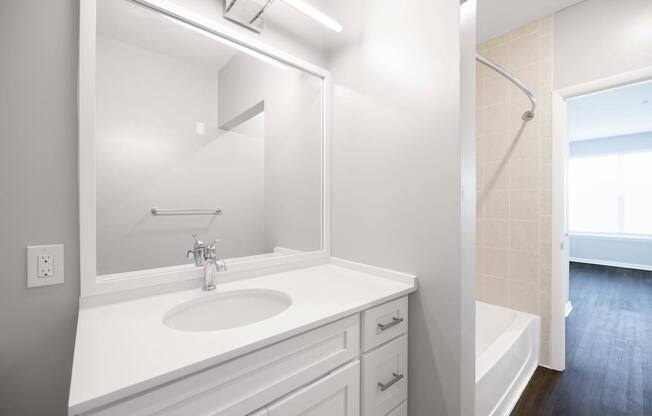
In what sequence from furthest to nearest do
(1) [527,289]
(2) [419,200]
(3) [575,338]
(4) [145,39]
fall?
1. (3) [575,338]
2. (1) [527,289]
3. (2) [419,200]
4. (4) [145,39]

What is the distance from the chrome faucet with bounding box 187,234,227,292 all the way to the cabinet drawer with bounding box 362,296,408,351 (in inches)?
24.7

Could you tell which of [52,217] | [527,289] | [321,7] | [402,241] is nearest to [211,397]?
[52,217]

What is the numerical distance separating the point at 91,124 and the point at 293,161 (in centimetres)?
91

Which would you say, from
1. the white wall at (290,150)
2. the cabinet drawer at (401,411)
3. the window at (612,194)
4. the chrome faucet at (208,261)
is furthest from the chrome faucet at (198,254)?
the window at (612,194)

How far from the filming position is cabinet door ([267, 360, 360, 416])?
0.83m

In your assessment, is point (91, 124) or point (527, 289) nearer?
point (91, 124)

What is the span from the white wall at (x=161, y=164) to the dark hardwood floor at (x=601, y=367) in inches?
79.2

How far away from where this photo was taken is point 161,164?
1177mm

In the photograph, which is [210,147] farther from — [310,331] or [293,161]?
[310,331]

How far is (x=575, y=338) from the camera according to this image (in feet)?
8.08

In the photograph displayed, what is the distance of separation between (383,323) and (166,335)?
763mm

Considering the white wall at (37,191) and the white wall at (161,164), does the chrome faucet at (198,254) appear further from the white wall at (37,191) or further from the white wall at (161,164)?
the white wall at (37,191)

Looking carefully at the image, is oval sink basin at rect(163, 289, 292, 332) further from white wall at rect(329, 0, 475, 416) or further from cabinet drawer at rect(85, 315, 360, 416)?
white wall at rect(329, 0, 475, 416)

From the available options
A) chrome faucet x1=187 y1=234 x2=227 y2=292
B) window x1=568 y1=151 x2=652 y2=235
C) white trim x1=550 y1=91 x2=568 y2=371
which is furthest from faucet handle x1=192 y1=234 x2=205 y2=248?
window x1=568 y1=151 x2=652 y2=235
